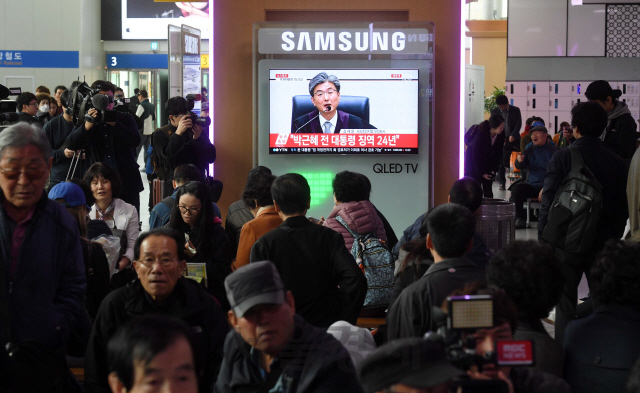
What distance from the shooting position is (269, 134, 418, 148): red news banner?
20.7ft

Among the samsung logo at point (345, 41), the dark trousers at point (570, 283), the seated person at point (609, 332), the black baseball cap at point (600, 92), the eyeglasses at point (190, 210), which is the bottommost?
the dark trousers at point (570, 283)

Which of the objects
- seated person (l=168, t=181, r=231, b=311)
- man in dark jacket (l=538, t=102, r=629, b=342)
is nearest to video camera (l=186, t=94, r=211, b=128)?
seated person (l=168, t=181, r=231, b=311)

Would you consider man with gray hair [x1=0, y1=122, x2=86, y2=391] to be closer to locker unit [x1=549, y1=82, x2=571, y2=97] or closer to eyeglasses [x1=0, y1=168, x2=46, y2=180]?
eyeglasses [x1=0, y1=168, x2=46, y2=180]

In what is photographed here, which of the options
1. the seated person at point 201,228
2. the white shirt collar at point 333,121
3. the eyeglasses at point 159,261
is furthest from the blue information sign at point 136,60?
the eyeglasses at point 159,261

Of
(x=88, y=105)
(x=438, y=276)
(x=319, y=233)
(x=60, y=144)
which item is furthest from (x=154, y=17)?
(x=438, y=276)

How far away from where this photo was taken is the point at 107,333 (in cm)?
249

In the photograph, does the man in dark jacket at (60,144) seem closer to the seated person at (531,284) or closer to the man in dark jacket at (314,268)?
the man in dark jacket at (314,268)

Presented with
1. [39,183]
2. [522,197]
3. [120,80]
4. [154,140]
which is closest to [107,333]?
[39,183]

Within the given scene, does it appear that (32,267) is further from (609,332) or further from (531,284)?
(609,332)

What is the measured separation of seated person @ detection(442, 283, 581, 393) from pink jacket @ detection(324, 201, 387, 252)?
1.87 metres

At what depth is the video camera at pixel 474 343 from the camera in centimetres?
155

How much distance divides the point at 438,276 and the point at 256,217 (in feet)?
5.22

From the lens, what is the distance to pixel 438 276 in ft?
8.25

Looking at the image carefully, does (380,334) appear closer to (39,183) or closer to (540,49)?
(39,183)
